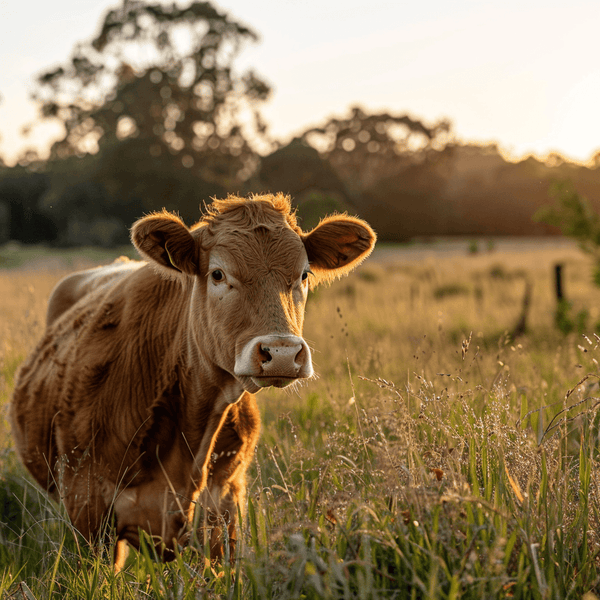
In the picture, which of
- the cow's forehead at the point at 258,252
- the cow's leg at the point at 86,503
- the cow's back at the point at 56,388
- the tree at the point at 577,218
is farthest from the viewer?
the tree at the point at 577,218

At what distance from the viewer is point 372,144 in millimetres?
41156

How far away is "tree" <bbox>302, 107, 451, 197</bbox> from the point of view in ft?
131

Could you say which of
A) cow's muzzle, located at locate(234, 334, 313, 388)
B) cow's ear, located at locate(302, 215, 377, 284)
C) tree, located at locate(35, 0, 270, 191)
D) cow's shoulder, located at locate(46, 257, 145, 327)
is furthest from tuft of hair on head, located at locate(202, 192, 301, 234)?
tree, located at locate(35, 0, 270, 191)

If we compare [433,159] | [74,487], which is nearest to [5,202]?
[433,159]

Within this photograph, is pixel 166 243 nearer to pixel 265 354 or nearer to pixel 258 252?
pixel 258 252

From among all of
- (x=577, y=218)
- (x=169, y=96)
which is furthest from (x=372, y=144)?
(x=577, y=218)

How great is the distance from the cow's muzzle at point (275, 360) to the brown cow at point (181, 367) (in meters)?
0.03

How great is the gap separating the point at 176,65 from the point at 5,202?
15.3 m

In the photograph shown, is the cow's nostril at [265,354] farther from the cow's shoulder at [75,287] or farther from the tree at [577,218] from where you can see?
the tree at [577,218]

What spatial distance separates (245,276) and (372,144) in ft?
132

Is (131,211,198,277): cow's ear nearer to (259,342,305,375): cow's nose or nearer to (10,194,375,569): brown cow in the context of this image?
(10,194,375,569): brown cow

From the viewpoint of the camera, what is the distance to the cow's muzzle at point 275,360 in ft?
7.83

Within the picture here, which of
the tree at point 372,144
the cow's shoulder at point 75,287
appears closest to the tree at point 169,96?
the tree at point 372,144

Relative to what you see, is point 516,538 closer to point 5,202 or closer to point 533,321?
point 533,321
